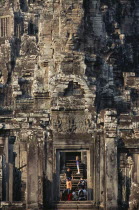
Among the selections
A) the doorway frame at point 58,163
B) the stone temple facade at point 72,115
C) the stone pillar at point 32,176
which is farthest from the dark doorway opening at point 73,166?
the stone pillar at point 32,176

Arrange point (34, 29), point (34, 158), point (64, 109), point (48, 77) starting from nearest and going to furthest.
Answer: point (34, 158) < point (64, 109) < point (48, 77) < point (34, 29)

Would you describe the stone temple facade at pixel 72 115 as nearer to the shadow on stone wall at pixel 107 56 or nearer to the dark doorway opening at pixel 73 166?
the shadow on stone wall at pixel 107 56

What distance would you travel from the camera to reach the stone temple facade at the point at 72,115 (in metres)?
43.6

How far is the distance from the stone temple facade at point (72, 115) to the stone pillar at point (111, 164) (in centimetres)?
4

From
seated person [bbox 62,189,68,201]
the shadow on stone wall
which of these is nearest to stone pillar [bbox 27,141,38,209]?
seated person [bbox 62,189,68,201]

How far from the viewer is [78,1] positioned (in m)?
61.2

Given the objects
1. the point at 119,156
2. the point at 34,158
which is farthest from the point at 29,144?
the point at 119,156

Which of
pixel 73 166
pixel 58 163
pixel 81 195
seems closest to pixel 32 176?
pixel 58 163

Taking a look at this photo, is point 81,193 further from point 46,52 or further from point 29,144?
point 46,52

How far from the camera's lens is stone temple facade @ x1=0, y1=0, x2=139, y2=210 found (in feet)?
143

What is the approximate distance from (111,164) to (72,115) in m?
4.57

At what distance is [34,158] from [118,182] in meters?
3.57

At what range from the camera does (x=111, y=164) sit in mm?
43312

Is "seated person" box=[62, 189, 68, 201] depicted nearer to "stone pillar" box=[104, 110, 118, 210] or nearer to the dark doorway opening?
"stone pillar" box=[104, 110, 118, 210]
